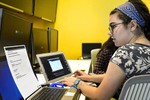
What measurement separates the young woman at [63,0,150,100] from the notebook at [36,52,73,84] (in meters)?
0.23

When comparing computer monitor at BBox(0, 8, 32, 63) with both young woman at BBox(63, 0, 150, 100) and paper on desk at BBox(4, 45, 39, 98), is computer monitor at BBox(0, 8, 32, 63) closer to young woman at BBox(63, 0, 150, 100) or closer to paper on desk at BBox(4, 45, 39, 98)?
paper on desk at BBox(4, 45, 39, 98)

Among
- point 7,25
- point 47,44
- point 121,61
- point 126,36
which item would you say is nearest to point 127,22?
point 126,36

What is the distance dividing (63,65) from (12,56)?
35.2 inches

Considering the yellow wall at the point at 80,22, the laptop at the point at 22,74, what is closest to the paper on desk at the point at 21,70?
the laptop at the point at 22,74

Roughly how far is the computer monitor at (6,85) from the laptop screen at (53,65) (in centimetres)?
59

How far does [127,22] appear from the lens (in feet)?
4.70

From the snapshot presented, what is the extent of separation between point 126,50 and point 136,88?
28cm

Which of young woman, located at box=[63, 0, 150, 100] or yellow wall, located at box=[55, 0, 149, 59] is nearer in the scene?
young woman, located at box=[63, 0, 150, 100]

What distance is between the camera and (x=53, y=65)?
187 centimetres

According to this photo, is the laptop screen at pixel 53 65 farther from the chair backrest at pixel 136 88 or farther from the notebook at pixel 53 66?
the chair backrest at pixel 136 88

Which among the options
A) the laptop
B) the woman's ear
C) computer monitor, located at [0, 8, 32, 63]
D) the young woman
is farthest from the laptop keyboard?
the woman's ear

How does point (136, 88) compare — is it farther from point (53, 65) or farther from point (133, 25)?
point (53, 65)

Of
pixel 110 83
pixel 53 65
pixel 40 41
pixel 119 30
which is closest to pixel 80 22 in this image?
pixel 40 41

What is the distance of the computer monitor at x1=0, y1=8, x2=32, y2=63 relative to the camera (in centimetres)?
125
